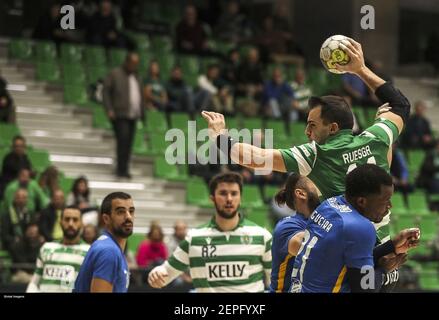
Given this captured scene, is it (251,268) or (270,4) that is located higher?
(270,4)

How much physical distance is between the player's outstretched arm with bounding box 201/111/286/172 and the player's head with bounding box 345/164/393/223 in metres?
0.73

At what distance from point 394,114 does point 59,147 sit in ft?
36.0

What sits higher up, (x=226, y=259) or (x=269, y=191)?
(x=269, y=191)

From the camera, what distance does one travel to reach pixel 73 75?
18.7m

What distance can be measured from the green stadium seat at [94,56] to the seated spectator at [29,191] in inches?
198

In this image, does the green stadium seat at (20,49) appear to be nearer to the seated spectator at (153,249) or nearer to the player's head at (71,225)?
the seated spectator at (153,249)

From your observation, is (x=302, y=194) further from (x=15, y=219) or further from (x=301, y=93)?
(x=301, y=93)

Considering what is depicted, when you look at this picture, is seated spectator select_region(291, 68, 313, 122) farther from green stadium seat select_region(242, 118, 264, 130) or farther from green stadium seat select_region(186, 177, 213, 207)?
green stadium seat select_region(186, 177, 213, 207)

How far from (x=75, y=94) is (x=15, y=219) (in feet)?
16.1

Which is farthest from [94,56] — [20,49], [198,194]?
[198,194]

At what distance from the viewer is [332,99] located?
710 centimetres

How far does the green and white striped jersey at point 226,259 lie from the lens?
30.2 ft

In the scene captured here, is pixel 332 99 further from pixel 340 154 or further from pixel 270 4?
pixel 270 4
